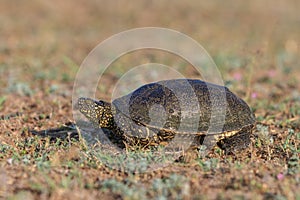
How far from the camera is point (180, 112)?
5129mm

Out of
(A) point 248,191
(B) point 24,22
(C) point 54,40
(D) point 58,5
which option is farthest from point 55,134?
(D) point 58,5

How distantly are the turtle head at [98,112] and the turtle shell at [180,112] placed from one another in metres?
0.15

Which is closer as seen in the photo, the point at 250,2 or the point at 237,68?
the point at 237,68

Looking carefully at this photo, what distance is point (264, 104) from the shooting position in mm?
7316

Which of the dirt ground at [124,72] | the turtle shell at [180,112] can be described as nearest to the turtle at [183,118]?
the turtle shell at [180,112]

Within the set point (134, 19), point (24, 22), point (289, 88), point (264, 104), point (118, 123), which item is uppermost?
point (134, 19)

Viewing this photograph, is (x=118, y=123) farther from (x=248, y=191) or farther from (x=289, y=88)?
(x=289, y=88)

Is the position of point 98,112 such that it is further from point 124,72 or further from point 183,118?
point 124,72

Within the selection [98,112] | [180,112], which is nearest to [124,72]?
[98,112]

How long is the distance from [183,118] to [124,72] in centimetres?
460

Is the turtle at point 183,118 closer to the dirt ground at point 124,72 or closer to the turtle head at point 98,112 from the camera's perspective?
the turtle head at point 98,112

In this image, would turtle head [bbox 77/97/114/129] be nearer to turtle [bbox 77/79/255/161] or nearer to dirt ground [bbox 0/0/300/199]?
turtle [bbox 77/79/255/161]

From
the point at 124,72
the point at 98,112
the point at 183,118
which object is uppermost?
the point at 124,72

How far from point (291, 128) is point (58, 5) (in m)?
11.7
